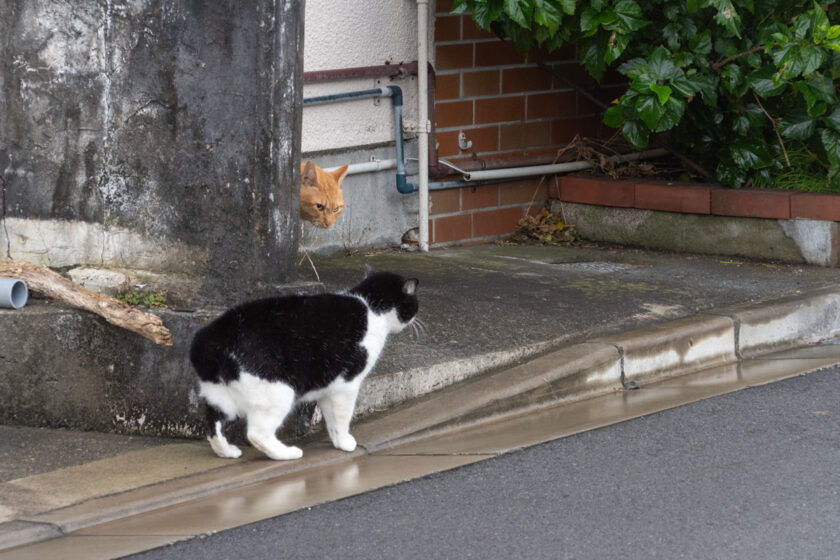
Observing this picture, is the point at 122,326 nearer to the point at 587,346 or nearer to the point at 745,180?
the point at 587,346

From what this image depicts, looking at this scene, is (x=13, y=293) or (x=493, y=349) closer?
(x=13, y=293)

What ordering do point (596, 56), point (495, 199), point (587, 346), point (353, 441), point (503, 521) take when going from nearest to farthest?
1. point (503, 521)
2. point (353, 441)
3. point (587, 346)
4. point (596, 56)
5. point (495, 199)

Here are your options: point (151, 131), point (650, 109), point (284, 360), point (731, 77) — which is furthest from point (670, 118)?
point (284, 360)

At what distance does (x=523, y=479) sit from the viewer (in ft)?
14.0

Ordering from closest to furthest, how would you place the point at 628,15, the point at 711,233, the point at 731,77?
the point at 628,15, the point at 731,77, the point at 711,233

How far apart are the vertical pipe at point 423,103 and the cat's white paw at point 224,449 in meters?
3.70

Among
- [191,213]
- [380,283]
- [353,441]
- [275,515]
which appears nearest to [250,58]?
[191,213]

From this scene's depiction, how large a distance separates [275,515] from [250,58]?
194 cm

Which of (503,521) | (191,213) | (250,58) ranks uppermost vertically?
(250,58)

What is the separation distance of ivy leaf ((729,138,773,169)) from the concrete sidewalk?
2.26ft

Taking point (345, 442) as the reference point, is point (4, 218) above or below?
above

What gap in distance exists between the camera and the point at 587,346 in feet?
18.3

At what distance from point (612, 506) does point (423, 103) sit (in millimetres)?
4290

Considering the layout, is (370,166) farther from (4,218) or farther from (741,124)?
(4,218)
